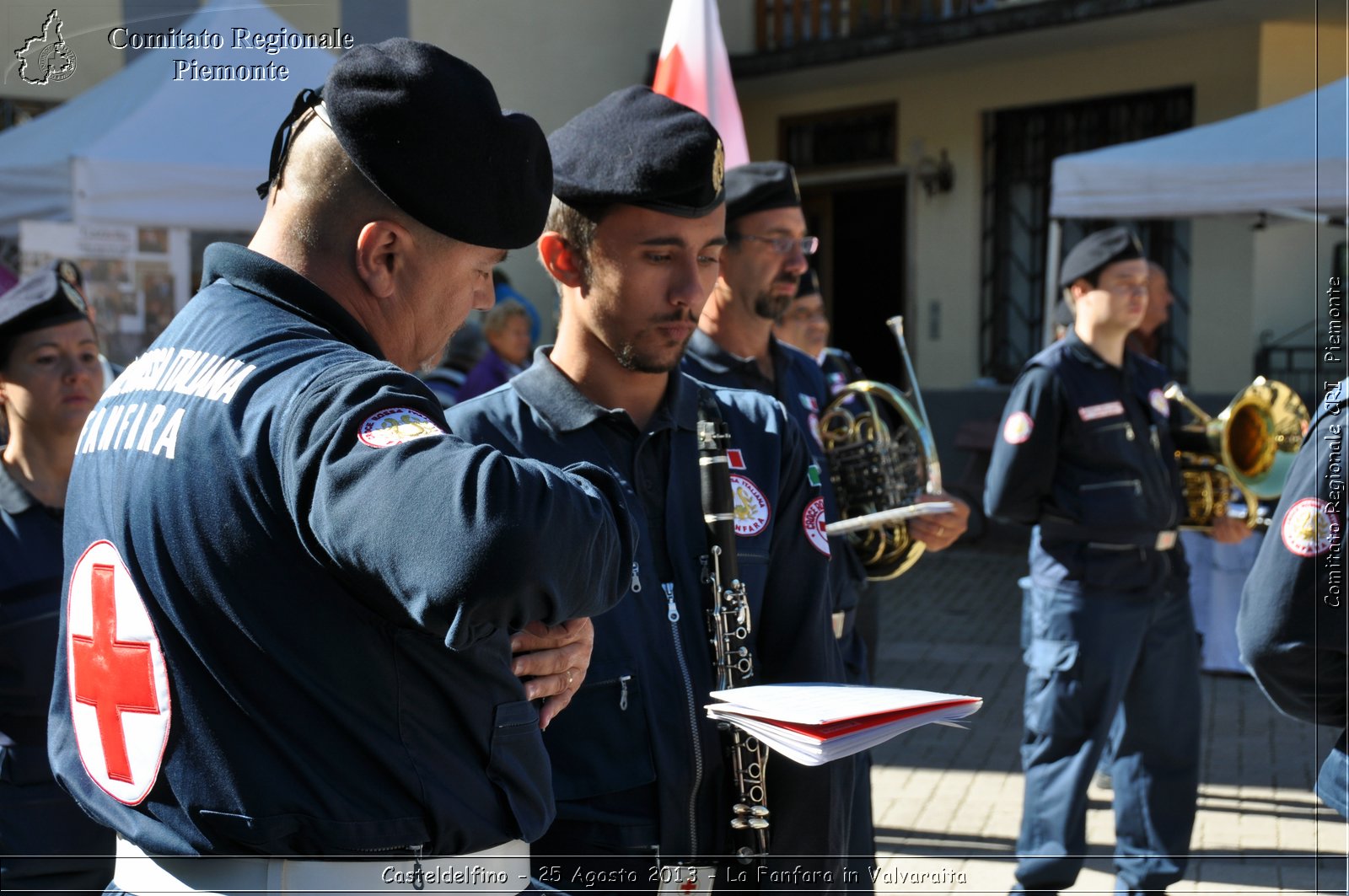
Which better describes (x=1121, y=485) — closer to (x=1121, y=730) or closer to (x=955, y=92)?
(x=1121, y=730)

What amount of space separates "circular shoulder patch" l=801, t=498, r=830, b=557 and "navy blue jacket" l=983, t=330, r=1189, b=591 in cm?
253

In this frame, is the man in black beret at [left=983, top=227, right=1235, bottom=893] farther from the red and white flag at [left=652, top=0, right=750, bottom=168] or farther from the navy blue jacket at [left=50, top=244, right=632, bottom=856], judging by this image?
the navy blue jacket at [left=50, top=244, right=632, bottom=856]

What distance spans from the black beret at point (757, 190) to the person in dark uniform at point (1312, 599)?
1692 mm

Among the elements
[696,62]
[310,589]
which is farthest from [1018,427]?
[310,589]

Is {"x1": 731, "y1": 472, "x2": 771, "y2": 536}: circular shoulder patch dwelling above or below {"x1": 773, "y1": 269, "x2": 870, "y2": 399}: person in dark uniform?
below

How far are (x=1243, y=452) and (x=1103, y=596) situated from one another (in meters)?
0.99

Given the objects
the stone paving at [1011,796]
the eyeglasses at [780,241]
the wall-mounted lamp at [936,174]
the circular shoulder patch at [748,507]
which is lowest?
the stone paving at [1011,796]

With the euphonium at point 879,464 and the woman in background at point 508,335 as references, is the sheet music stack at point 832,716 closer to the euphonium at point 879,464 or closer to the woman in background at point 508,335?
the euphonium at point 879,464

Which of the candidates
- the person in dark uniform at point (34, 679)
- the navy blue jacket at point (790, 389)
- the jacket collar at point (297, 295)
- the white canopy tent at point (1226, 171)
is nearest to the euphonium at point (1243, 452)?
the navy blue jacket at point (790, 389)

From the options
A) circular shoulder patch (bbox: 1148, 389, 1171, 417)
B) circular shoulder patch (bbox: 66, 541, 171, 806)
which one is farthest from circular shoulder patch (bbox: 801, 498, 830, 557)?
circular shoulder patch (bbox: 1148, 389, 1171, 417)

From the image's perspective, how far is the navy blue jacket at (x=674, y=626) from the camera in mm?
1980

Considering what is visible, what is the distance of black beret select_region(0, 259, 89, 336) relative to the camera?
313 cm

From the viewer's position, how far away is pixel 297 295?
1.43m

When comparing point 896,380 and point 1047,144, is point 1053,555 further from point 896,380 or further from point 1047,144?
point 896,380
